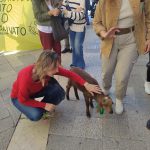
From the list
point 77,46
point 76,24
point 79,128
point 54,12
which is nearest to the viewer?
point 79,128

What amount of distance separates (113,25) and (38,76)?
42.2 inches

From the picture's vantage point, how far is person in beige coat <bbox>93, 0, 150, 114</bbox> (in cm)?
346

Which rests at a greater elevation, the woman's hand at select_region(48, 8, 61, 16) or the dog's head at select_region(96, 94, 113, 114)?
the woman's hand at select_region(48, 8, 61, 16)

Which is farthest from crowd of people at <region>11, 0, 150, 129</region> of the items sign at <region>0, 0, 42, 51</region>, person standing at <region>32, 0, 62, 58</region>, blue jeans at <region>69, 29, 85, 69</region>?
sign at <region>0, 0, 42, 51</region>

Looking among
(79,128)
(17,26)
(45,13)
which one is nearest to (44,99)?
(79,128)

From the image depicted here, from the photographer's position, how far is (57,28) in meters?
5.00

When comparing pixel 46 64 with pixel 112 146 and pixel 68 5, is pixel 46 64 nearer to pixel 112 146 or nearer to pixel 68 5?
pixel 112 146

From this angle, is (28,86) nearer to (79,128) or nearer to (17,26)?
(79,128)

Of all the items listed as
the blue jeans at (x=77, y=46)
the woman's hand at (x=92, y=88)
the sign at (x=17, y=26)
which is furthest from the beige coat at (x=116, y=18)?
the sign at (x=17, y=26)

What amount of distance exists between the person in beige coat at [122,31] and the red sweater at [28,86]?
1.64 feet

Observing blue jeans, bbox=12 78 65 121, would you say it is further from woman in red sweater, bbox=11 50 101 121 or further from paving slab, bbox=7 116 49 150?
paving slab, bbox=7 116 49 150

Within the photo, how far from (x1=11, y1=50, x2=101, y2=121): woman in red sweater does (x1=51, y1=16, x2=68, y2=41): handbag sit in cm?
114

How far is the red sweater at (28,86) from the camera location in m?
3.59

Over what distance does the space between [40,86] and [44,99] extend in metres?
0.28
